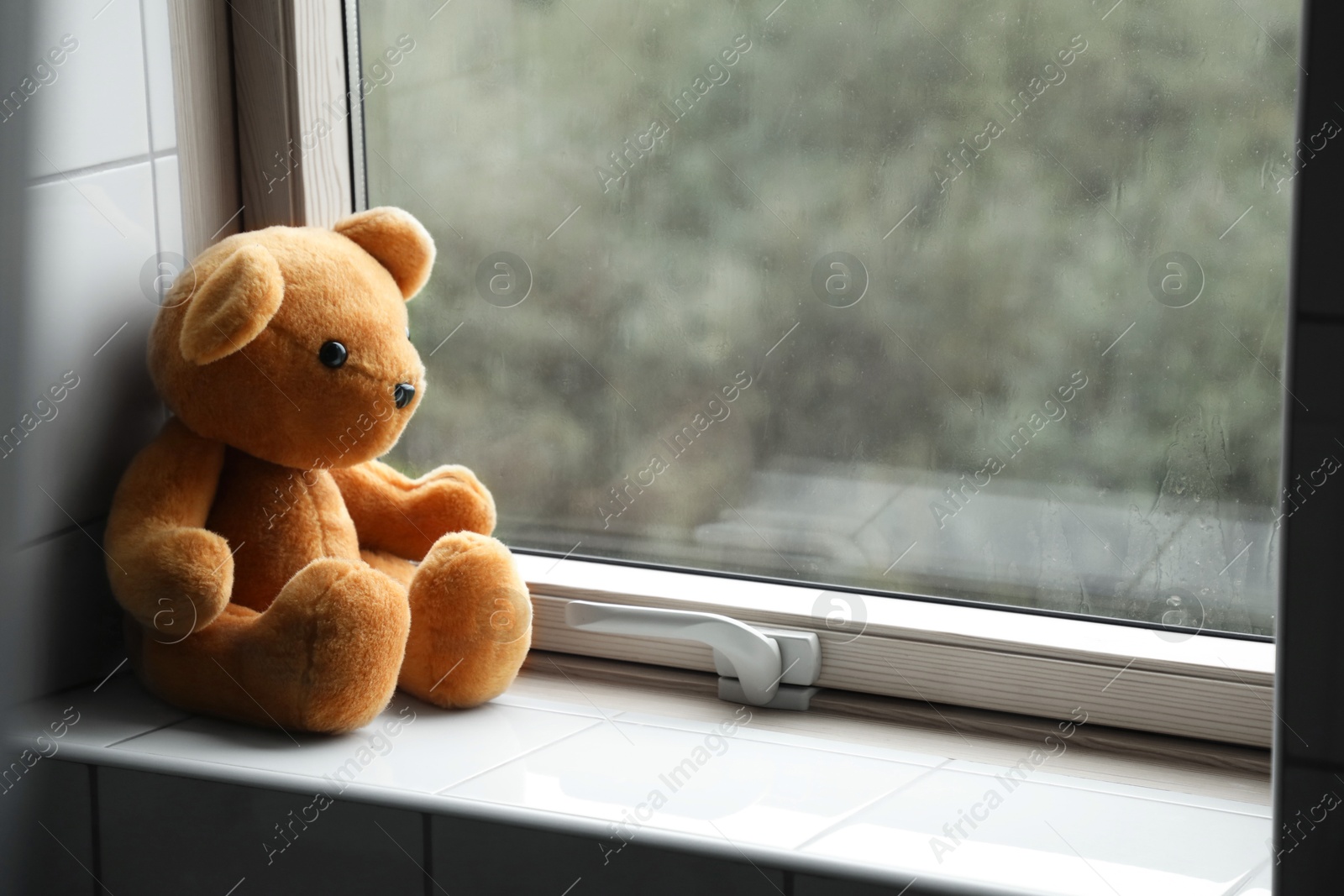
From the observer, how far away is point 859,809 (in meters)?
0.78

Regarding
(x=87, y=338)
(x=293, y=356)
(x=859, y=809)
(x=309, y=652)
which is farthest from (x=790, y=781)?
(x=87, y=338)

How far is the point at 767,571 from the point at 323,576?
358mm

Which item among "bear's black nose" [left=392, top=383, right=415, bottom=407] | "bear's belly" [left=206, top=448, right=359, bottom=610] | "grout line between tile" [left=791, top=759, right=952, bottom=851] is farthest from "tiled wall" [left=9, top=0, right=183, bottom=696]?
"grout line between tile" [left=791, top=759, right=952, bottom=851]

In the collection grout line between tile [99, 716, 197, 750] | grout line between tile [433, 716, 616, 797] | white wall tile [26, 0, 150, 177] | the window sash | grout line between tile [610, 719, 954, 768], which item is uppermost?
white wall tile [26, 0, 150, 177]

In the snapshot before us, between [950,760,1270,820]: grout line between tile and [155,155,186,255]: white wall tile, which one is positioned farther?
[155,155,186,255]: white wall tile

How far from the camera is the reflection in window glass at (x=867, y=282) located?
0.83m

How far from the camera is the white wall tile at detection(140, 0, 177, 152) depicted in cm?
92

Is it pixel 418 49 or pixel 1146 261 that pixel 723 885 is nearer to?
pixel 1146 261

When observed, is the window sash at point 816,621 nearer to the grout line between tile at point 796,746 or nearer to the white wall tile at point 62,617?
the grout line between tile at point 796,746

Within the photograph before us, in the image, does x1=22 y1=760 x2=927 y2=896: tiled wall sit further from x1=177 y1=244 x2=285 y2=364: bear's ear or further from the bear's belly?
x1=177 y1=244 x2=285 y2=364: bear's ear

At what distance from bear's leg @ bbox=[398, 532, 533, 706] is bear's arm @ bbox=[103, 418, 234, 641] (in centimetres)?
14

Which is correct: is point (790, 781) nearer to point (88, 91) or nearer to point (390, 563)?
point (390, 563)

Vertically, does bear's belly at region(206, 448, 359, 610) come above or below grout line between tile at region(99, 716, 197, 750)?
above

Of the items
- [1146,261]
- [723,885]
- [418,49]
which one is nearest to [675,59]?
[418,49]
